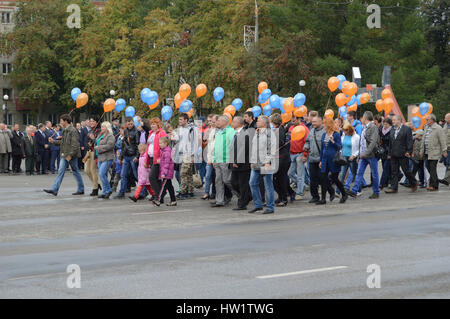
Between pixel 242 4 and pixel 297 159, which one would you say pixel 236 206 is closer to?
pixel 297 159

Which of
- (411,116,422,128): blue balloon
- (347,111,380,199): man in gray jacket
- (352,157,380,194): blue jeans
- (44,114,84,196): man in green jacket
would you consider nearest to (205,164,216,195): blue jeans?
(347,111,380,199): man in gray jacket

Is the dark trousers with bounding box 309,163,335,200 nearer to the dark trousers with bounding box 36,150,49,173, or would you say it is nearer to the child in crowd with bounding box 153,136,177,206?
the child in crowd with bounding box 153,136,177,206

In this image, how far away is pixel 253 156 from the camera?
52.9 ft

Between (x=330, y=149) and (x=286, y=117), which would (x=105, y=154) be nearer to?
(x=286, y=117)

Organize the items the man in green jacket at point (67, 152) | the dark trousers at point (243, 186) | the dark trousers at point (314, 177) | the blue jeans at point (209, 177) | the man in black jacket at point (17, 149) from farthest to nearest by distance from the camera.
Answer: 1. the man in black jacket at point (17, 149)
2. the man in green jacket at point (67, 152)
3. the blue jeans at point (209, 177)
4. the dark trousers at point (314, 177)
5. the dark trousers at point (243, 186)

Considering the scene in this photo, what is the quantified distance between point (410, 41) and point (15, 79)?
1699 inches

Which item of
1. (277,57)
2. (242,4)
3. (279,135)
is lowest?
(279,135)

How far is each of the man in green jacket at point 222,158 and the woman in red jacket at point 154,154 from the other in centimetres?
119

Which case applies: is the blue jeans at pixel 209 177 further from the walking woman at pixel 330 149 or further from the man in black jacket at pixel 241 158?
the walking woman at pixel 330 149

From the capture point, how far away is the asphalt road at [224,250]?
27.9 feet

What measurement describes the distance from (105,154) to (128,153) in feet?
1.74

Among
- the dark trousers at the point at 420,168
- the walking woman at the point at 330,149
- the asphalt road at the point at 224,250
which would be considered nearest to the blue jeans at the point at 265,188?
the asphalt road at the point at 224,250
